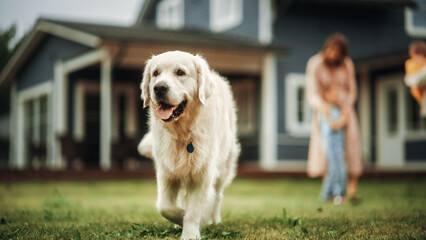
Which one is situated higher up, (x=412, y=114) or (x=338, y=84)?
(x=338, y=84)

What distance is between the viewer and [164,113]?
386cm

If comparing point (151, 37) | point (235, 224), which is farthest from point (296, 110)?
point (235, 224)

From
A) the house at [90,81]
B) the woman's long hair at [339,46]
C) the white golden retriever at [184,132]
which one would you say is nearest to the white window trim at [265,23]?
the house at [90,81]

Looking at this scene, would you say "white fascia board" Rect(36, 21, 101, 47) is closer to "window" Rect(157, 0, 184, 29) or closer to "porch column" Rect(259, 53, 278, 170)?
"porch column" Rect(259, 53, 278, 170)

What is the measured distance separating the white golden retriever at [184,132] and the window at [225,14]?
1419 cm

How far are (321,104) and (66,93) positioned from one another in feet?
35.6

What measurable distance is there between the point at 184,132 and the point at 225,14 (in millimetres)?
15410

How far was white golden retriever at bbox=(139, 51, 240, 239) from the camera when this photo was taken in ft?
12.8

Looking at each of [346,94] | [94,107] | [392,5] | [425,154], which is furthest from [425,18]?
[346,94]

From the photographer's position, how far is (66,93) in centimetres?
1650

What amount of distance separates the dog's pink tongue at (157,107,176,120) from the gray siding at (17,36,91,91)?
11.5 m

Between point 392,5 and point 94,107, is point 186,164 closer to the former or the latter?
point 94,107

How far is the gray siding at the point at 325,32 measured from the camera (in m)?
17.1

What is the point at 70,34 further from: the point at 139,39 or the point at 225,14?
the point at 225,14
